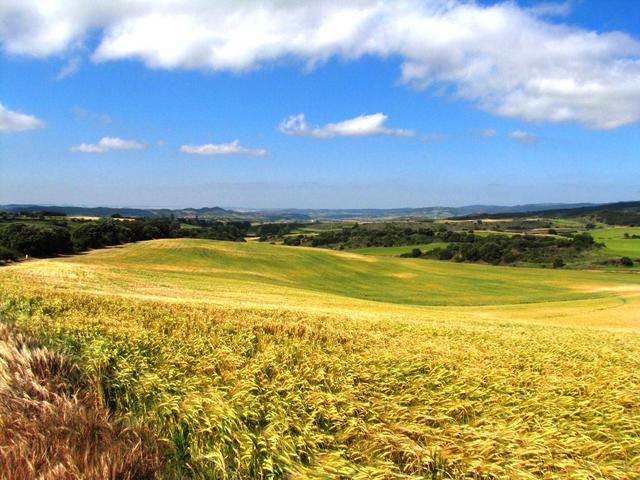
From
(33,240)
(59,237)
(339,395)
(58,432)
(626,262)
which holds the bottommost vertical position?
(626,262)

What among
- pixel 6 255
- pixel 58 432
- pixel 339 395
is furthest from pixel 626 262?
pixel 58 432

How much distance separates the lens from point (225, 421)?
15.4 ft

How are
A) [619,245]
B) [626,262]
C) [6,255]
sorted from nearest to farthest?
[6,255], [626,262], [619,245]

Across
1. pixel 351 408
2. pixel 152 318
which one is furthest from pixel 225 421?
pixel 152 318

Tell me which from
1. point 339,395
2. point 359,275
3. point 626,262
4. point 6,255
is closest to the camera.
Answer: point 339,395

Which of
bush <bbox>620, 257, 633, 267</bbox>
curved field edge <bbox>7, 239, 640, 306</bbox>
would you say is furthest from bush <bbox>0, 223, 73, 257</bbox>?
bush <bbox>620, 257, 633, 267</bbox>

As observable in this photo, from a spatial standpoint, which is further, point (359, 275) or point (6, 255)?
point (359, 275)

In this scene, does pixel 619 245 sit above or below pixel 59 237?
below

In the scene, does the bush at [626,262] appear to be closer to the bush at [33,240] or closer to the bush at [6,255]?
the bush at [33,240]

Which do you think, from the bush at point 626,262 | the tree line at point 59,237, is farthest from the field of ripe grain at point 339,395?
the bush at point 626,262

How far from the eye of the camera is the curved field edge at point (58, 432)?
351 cm

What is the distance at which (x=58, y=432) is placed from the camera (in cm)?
396

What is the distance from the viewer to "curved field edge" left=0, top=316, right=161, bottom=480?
351 cm

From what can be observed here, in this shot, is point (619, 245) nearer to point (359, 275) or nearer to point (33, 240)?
point (359, 275)
